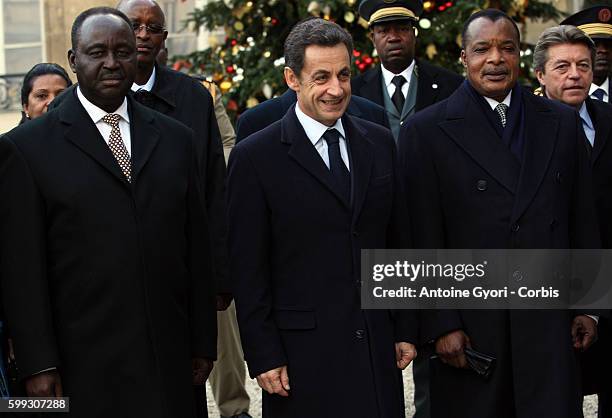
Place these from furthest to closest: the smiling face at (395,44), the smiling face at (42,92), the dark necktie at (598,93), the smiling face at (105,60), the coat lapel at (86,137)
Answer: the dark necktie at (598,93)
the smiling face at (395,44)
the smiling face at (42,92)
the smiling face at (105,60)
the coat lapel at (86,137)

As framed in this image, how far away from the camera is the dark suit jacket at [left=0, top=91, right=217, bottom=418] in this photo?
4.55 meters

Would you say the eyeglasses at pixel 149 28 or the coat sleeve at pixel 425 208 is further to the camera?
the eyeglasses at pixel 149 28

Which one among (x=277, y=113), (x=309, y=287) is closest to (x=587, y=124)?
(x=277, y=113)

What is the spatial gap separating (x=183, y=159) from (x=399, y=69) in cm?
269

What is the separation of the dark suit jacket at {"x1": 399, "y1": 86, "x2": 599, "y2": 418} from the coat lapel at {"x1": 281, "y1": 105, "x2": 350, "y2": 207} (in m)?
0.56

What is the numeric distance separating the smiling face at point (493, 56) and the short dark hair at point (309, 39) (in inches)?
27.4

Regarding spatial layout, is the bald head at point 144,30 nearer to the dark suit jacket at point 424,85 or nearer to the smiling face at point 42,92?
the smiling face at point 42,92

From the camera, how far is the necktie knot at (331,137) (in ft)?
16.3

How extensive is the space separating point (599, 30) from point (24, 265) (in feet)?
14.0

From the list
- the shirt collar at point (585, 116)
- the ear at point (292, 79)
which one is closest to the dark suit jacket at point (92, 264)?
the ear at point (292, 79)

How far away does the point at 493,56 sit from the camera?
5.36 meters

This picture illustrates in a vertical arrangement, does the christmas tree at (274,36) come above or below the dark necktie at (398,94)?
above

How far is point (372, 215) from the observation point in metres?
4.89

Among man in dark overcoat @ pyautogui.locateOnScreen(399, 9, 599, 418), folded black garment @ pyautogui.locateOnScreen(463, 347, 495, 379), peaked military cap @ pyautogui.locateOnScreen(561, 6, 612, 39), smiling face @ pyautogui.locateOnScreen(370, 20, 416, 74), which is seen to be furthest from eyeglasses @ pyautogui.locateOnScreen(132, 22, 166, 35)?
peaked military cap @ pyautogui.locateOnScreen(561, 6, 612, 39)
